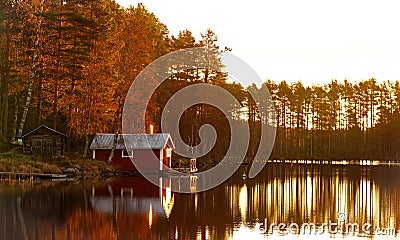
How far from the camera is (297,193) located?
34781 millimetres

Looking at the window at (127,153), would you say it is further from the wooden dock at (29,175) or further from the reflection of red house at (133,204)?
the wooden dock at (29,175)

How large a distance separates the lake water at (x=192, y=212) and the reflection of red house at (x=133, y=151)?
10.0 meters

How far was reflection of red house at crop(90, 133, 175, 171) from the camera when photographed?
1892 inches

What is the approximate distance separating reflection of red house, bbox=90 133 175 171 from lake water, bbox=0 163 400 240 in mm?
10019

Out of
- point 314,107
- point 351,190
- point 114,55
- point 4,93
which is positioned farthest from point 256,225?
point 314,107

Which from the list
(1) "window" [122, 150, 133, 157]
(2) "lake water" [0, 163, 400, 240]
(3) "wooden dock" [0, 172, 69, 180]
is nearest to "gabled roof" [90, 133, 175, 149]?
(1) "window" [122, 150, 133, 157]

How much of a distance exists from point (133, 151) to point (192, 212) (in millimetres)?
23673

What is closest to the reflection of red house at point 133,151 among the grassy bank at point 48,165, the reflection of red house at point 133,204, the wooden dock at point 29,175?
the grassy bank at point 48,165

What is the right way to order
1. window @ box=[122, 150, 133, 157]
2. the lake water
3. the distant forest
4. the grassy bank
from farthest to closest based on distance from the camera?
window @ box=[122, 150, 133, 157] → the distant forest → the grassy bank → the lake water

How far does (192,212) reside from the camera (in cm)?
2498

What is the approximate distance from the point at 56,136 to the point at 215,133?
27727mm

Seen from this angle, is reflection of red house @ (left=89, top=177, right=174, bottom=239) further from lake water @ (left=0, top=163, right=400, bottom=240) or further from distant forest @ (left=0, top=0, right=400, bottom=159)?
distant forest @ (left=0, top=0, right=400, bottom=159)

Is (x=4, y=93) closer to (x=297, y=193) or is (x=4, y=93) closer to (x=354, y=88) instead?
(x=297, y=193)

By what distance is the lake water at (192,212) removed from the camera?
64.7 ft
